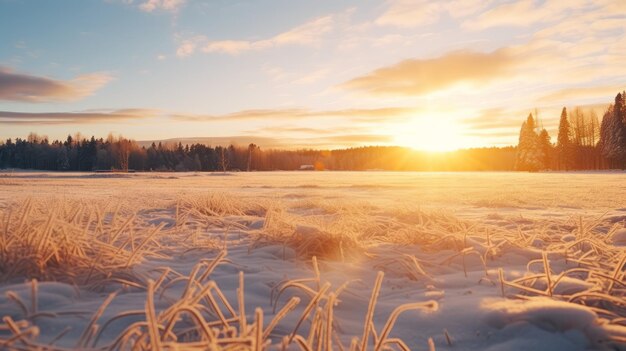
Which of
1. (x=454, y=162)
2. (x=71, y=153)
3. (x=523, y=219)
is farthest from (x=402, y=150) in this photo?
(x=523, y=219)

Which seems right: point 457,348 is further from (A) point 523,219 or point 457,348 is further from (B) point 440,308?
(A) point 523,219

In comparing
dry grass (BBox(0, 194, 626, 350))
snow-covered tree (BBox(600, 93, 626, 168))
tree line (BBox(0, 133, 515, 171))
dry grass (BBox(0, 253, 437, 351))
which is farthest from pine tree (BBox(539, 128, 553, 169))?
dry grass (BBox(0, 253, 437, 351))

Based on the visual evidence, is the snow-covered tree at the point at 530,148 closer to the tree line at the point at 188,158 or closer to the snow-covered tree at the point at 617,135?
the snow-covered tree at the point at 617,135

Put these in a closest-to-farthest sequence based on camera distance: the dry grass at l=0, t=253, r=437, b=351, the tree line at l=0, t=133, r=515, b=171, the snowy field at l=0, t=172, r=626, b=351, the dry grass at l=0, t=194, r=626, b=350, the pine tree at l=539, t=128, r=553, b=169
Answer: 1. the dry grass at l=0, t=253, r=437, b=351
2. the dry grass at l=0, t=194, r=626, b=350
3. the snowy field at l=0, t=172, r=626, b=351
4. the pine tree at l=539, t=128, r=553, b=169
5. the tree line at l=0, t=133, r=515, b=171

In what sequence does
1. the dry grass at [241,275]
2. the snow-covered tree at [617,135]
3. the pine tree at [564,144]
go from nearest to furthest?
the dry grass at [241,275] < the snow-covered tree at [617,135] < the pine tree at [564,144]

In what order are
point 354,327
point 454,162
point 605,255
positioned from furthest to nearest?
1. point 454,162
2. point 605,255
3. point 354,327

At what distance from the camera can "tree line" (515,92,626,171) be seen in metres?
58.1

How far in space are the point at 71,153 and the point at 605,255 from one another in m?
107

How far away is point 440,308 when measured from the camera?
7.66 feet

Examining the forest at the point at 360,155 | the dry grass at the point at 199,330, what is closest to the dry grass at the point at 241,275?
the dry grass at the point at 199,330

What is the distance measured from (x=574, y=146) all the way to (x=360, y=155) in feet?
258

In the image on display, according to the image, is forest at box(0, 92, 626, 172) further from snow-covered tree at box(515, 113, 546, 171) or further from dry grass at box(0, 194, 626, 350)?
dry grass at box(0, 194, 626, 350)

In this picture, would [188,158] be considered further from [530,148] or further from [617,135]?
[617,135]

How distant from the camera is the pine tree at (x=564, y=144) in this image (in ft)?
215
